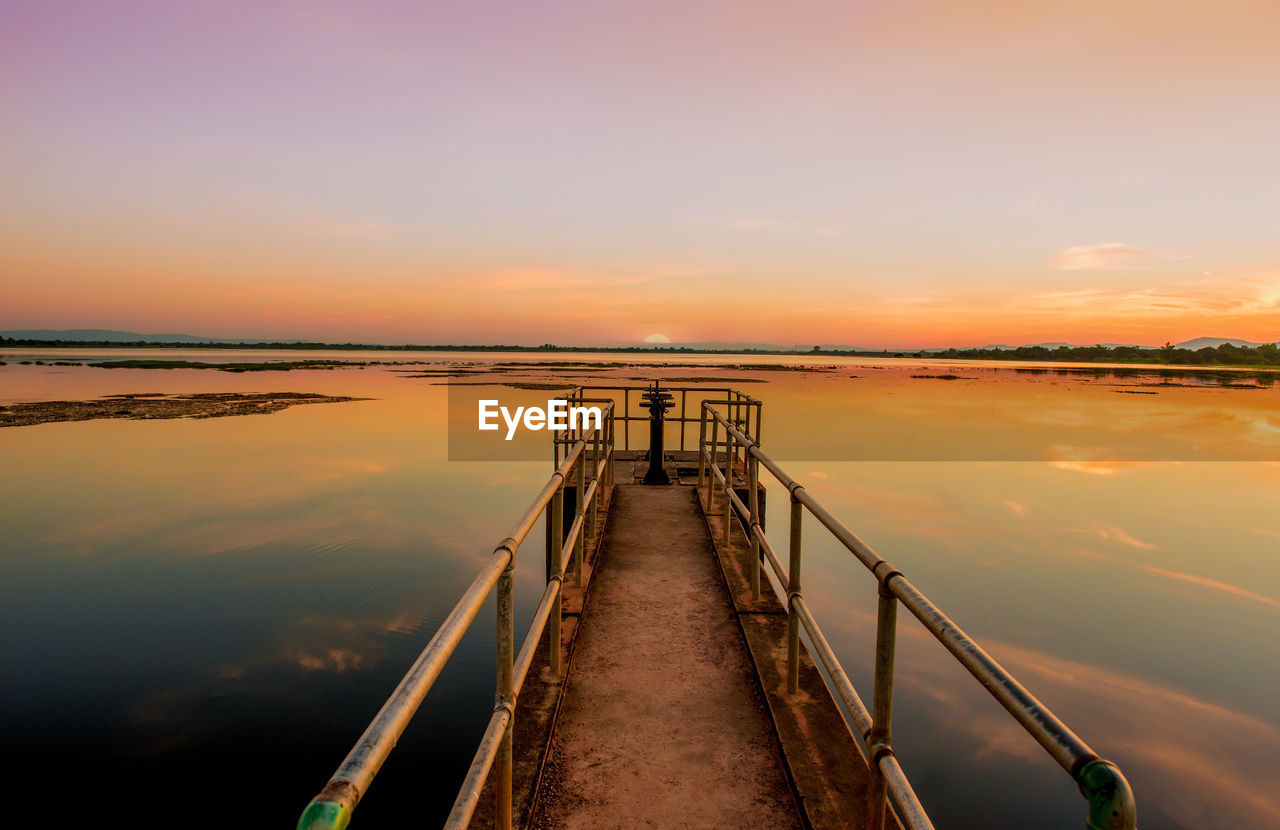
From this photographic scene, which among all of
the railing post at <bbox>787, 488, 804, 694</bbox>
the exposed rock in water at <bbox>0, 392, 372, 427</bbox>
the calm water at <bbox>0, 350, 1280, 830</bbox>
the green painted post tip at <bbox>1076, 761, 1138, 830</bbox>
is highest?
the green painted post tip at <bbox>1076, 761, 1138, 830</bbox>

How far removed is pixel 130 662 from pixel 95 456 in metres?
12.7

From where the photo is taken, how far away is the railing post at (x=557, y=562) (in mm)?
3271

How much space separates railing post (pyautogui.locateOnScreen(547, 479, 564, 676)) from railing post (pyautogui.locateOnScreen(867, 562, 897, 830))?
5.50ft

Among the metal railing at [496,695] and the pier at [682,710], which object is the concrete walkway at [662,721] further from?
the metal railing at [496,695]

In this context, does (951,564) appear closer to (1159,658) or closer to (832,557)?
(832,557)

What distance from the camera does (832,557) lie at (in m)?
9.91

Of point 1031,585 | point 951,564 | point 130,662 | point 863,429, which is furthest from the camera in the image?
point 863,429

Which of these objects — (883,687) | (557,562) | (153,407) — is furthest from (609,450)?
(153,407)

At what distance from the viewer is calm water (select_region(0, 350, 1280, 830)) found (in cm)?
473

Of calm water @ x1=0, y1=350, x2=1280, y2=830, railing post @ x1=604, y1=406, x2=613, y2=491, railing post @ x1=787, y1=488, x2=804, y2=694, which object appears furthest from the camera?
railing post @ x1=604, y1=406, x2=613, y2=491

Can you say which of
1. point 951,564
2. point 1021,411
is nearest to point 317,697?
point 951,564

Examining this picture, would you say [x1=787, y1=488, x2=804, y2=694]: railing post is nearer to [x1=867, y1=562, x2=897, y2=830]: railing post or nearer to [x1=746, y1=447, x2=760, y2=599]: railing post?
[x1=746, y1=447, x2=760, y2=599]: railing post

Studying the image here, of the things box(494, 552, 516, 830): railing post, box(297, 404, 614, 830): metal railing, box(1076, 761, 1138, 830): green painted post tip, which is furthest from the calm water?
box(1076, 761, 1138, 830): green painted post tip

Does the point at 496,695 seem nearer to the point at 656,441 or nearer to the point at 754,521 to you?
the point at 754,521
